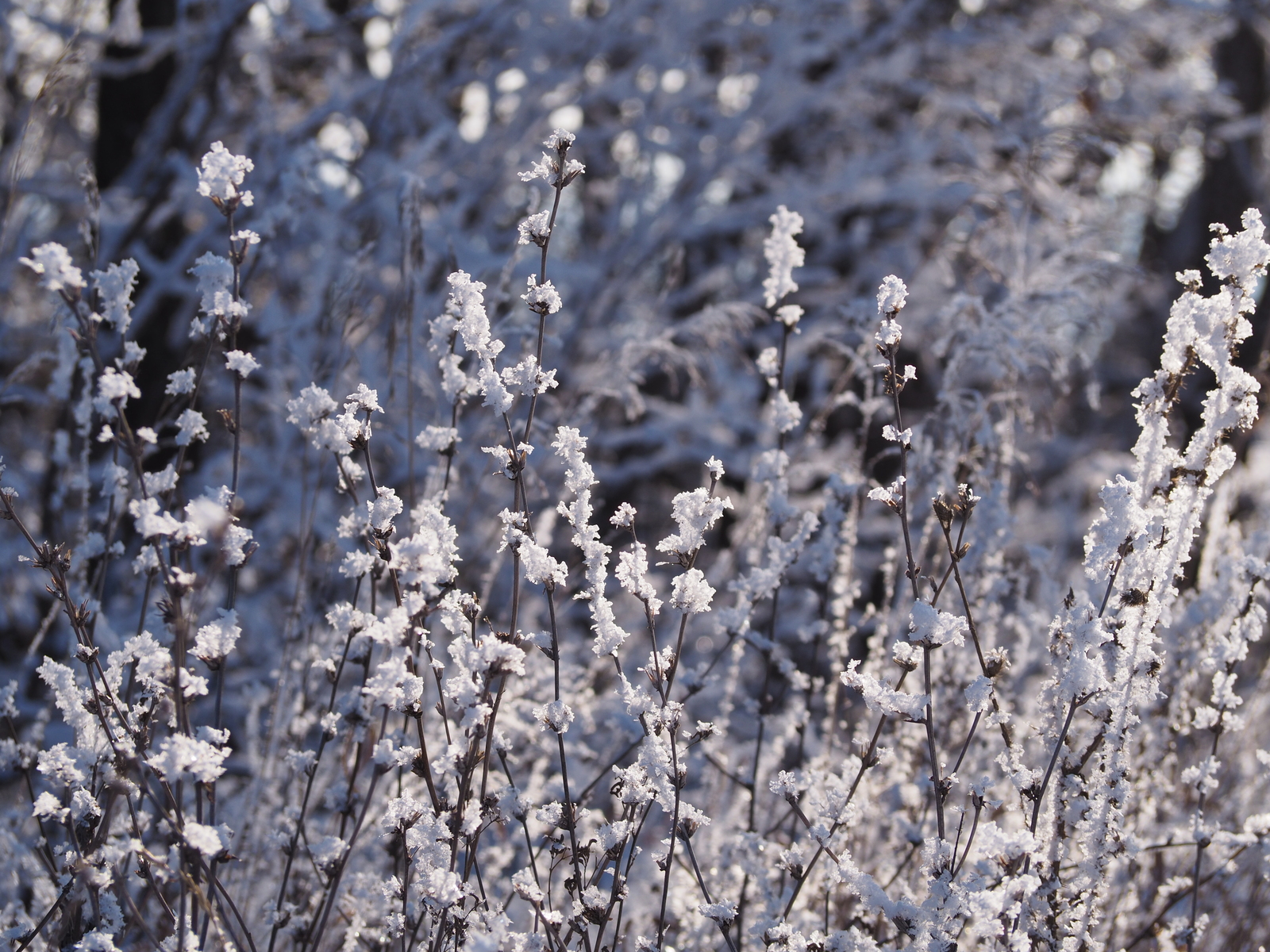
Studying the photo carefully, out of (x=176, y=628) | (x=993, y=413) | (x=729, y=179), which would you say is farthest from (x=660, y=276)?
(x=176, y=628)

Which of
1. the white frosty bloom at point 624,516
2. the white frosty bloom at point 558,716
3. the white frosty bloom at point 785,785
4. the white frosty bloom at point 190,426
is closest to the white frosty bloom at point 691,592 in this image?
the white frosty bloom at point 624,516

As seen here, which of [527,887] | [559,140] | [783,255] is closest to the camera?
[527,887]

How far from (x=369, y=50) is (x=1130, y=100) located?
15.2ft

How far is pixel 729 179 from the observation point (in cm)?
537

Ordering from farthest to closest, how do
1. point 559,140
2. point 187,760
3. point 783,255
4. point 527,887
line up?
point 783,255
point 559,140
point 527,887
point 187,760

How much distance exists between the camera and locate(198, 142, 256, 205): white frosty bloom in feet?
4.10

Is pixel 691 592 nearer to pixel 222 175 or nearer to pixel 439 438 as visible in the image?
Result: pixel 439 438

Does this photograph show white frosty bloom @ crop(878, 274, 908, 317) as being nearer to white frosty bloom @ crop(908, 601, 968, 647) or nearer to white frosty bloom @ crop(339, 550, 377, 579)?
white frosty bloom @ crop(908, 601, 968, 647)

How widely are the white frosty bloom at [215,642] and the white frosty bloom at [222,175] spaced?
61 cm

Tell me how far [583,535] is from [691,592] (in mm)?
181

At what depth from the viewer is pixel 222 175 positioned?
4.14 ft

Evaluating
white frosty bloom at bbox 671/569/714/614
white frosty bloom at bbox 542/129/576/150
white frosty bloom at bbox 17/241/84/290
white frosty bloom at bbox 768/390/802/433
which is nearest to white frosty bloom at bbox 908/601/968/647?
white frosty bloom at bbox 671/569/714/614

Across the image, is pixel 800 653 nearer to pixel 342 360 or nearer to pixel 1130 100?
pixel 1130 100

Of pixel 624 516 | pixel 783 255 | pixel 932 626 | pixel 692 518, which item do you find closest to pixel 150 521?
pixel 624 516
